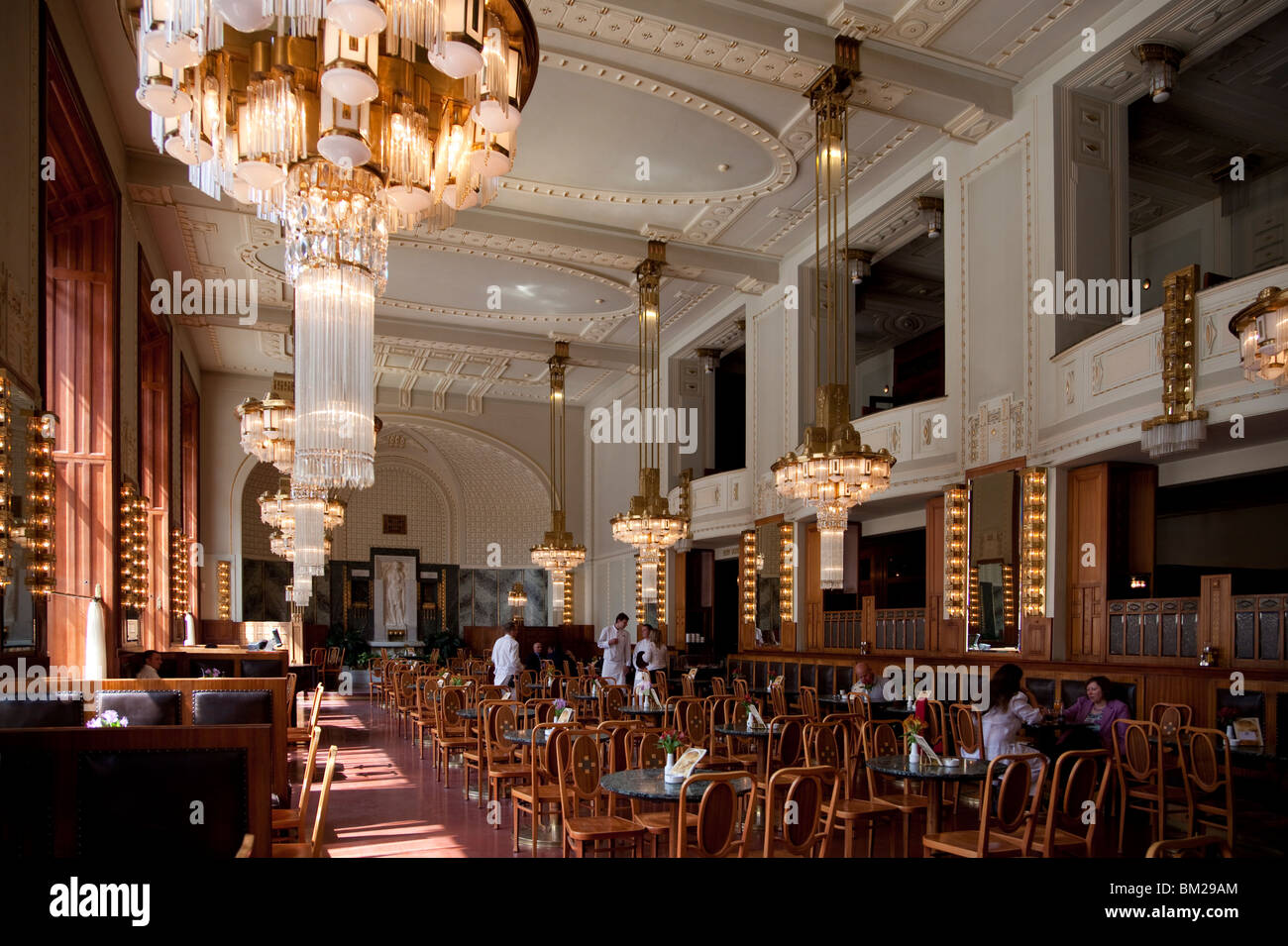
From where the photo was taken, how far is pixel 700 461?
19.6m

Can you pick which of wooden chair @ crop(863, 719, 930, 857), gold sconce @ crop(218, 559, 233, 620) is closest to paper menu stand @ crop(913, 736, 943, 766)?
wooden chair @ crop(863, 719, 930, 857)

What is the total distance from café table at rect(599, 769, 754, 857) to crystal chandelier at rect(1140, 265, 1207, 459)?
510cm

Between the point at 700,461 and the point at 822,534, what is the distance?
1008 cm

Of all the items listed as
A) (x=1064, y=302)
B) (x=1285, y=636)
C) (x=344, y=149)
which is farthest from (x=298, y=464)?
(x=1064, y=302)

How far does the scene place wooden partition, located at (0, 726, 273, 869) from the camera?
334cm

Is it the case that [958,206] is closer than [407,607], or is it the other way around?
[958,206]

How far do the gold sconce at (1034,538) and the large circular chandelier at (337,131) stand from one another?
25.9 feet

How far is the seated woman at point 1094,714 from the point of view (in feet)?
27.2

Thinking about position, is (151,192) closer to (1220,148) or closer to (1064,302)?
(1064,302)

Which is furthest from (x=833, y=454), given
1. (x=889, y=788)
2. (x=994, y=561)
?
(x=889, y=788)

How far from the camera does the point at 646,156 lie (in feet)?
38.3

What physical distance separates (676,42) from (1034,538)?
5950 millimetres

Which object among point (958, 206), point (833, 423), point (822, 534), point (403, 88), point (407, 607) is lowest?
point (407, 607)

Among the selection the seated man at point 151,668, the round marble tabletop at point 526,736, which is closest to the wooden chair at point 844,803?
the round marble tabletop at point 526,736
